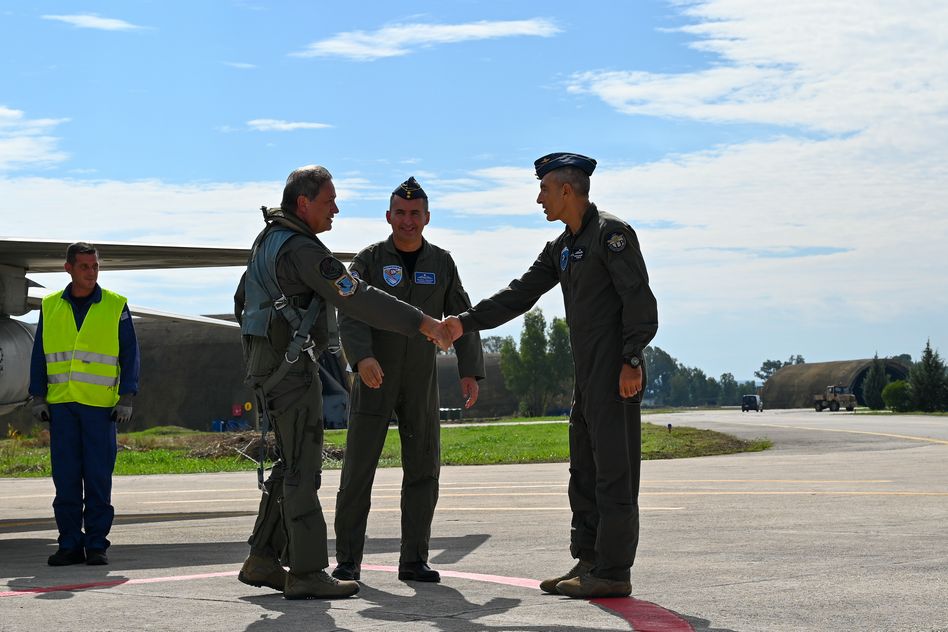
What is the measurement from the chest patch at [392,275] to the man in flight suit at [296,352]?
0.76 m

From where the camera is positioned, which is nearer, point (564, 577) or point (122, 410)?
point (564, 577)

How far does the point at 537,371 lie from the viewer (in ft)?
345

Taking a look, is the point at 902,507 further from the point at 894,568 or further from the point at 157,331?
the point at 157,331

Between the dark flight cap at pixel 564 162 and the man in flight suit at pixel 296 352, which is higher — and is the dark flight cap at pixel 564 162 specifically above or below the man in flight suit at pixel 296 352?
above

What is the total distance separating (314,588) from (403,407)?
151 cm

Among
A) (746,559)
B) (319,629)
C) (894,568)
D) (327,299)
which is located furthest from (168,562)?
(894,568)

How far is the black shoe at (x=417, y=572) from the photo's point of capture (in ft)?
22.7

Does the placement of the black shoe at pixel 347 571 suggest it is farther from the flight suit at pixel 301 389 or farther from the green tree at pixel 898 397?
the green tree at pixel 898 397

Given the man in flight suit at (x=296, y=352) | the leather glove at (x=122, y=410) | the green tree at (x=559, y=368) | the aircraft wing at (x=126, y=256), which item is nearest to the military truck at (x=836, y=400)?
the green tree at (x=559, y=368)

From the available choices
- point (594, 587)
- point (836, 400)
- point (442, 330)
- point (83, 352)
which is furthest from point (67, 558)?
point (836, 400)

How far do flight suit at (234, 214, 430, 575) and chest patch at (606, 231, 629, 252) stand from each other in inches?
50.4

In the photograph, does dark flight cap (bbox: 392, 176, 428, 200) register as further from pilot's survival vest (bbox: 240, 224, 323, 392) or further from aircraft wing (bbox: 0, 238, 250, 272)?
aircraft wing (bbox: 0, 238, 250, 272)

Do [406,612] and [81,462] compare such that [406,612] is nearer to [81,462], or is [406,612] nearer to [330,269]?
[330,269]

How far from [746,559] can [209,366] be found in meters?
59.4
